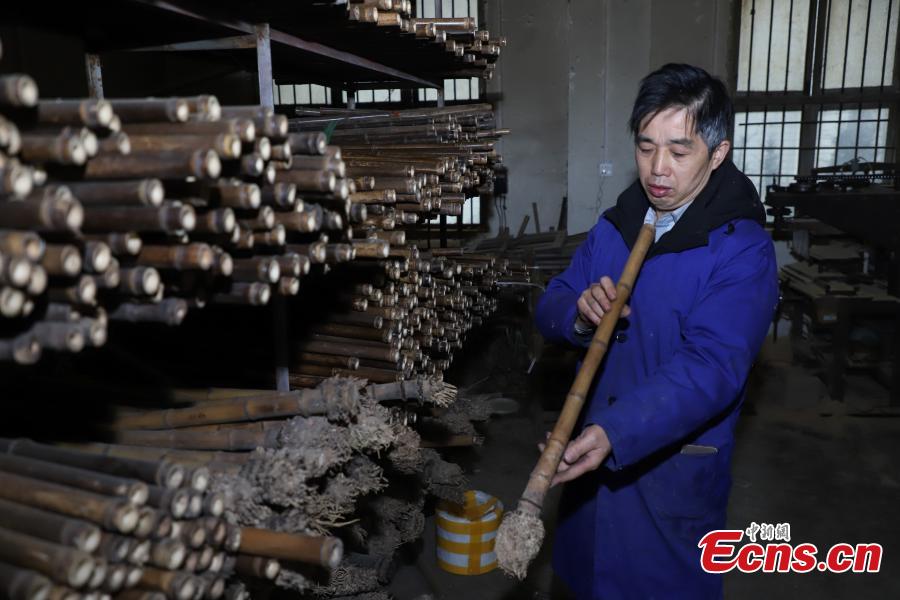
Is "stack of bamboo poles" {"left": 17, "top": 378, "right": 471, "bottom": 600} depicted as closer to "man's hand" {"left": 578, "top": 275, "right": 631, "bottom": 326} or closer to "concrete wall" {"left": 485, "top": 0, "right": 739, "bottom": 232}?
"man's hand" {"left": 578, "top": 275, "right": 631, "bottom": 326}

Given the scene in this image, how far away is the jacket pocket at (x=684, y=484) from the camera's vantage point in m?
2.33

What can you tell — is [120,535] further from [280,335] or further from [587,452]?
[587,452]

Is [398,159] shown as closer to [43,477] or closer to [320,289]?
[320,289]

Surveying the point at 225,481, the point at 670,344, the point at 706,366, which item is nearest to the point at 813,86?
the point at 670,344

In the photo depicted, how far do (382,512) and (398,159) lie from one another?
1589 millimetres

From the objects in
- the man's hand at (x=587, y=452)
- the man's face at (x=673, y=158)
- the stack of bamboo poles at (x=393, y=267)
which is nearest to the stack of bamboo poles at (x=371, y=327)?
the stack of bamboo poles at (x=393, y=267)

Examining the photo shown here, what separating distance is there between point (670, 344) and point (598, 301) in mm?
293

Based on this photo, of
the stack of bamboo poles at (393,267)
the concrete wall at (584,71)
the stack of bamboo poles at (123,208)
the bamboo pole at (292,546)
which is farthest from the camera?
the concrete wall at (584,71)

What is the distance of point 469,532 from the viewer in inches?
159

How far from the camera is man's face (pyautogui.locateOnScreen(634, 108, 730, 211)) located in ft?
7.32

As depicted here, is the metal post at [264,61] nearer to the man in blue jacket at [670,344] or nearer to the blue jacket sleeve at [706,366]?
the man in blue jacket at [670,344]

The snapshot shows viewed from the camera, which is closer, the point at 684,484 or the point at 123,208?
the point at 123,208

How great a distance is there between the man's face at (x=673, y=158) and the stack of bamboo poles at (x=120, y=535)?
5.16 feet

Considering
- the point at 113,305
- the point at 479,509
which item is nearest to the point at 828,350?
the point at 479,509
